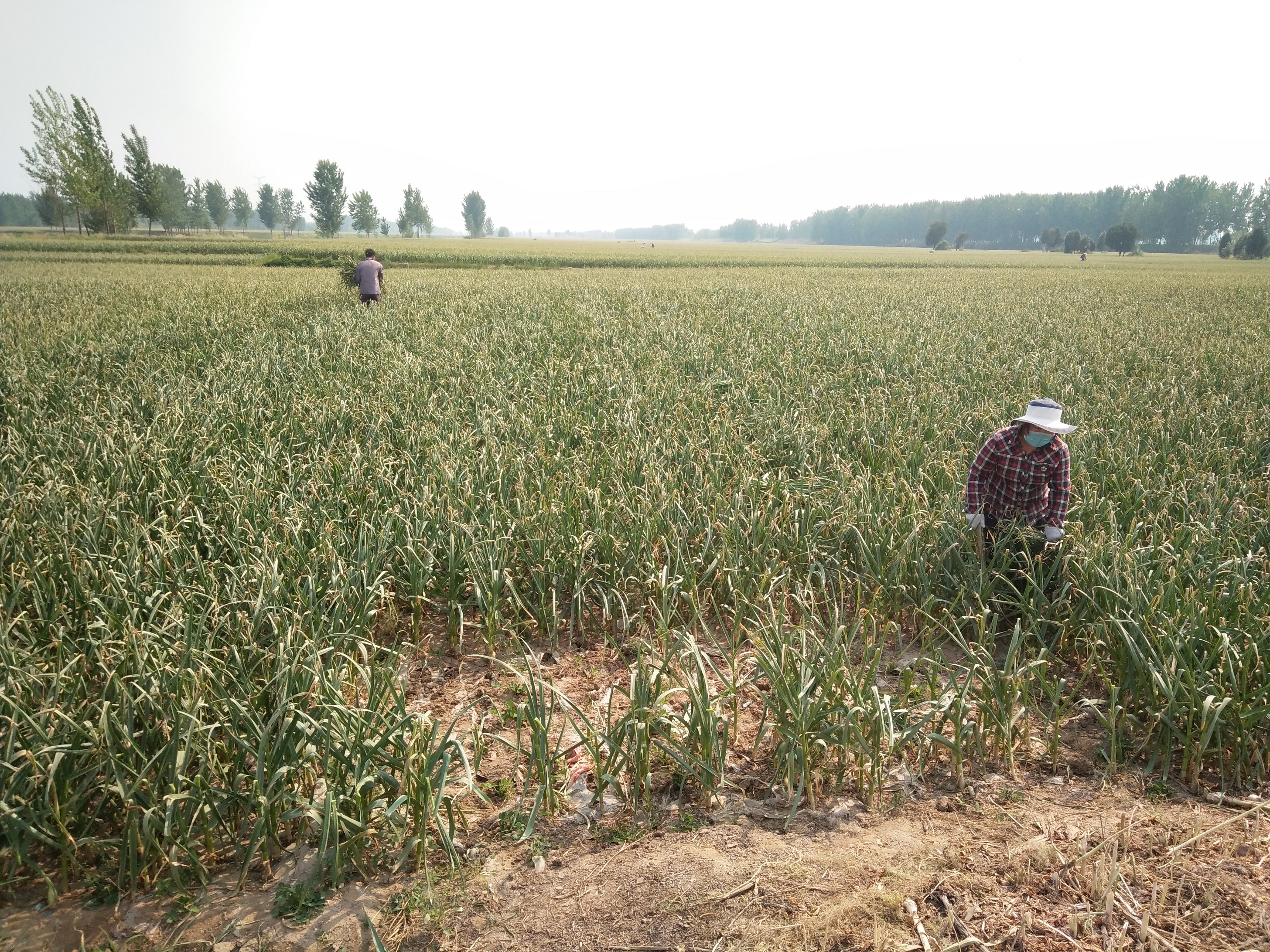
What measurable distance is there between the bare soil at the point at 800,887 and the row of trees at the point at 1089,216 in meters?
112

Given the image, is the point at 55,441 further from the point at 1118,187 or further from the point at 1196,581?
the point at 1118,187

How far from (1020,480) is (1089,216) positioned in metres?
165

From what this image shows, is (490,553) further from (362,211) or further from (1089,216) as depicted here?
(1089,216)

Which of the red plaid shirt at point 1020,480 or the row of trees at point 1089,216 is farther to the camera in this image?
the row of trees at point 1089,216

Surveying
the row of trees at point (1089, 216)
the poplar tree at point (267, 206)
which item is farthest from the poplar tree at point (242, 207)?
the row of trees at point (1089, 216)

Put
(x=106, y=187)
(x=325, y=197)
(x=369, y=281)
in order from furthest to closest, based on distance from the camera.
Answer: (x=325, y=197) → (x=106, y=187) → (x=369, y=281)

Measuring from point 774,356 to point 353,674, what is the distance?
8.68m

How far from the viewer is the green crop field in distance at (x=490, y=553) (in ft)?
8.89

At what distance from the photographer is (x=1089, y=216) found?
138m

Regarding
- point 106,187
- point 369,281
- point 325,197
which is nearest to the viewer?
point 369,281

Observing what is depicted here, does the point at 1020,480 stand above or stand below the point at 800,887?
above

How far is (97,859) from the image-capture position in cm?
267

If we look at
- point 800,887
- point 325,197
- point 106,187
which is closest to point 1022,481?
point 800,887

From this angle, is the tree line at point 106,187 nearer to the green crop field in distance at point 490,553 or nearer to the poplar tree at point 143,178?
the poplar tree at point 143,178
